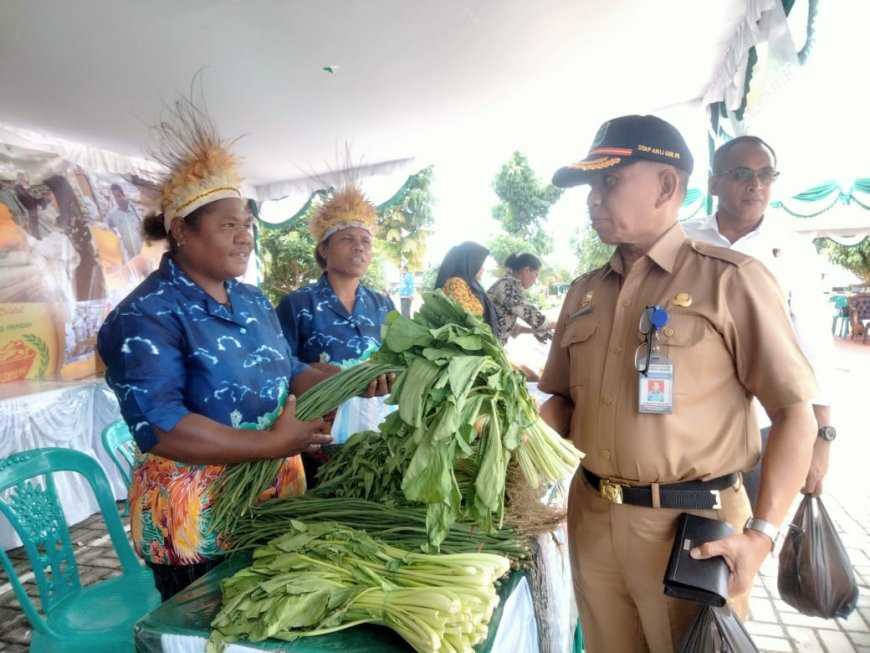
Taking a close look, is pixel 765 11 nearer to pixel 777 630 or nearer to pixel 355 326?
pixel 355 326

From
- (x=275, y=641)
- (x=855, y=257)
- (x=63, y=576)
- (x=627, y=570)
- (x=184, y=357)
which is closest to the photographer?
(x=275, y=641)

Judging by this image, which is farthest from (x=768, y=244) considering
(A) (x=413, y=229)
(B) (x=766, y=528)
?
(A) (x=413, y=229)

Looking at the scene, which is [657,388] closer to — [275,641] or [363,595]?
[363,595]

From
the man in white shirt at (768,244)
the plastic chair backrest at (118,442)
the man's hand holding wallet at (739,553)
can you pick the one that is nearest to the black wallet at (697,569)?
the man's hand holding wallet at (739,553)

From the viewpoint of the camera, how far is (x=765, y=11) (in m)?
2.98

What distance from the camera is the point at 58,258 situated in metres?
4.87

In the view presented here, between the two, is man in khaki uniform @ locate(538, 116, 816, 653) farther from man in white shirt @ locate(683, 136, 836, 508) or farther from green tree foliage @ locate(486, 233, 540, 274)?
green tree foliage @ locate(486, 233, 540, 274)

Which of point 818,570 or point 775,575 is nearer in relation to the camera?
point 818,570

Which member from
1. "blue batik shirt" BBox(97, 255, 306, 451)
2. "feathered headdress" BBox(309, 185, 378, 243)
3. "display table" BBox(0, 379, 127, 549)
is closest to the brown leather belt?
"blue batik shirt" BBox(97, 255, 306, 451)

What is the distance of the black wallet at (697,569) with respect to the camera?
1169 millimetres

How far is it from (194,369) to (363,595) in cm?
87

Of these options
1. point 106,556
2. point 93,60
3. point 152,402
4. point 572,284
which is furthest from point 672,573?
point 93,60

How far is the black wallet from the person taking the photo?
1169mm

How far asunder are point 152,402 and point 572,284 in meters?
1.39
